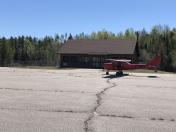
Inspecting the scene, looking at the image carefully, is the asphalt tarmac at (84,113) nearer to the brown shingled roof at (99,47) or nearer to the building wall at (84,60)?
the building wall at (84,60)

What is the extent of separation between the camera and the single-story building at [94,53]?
62906 mm

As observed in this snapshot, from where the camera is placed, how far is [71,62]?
64.8 m

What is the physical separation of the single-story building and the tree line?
13469mm

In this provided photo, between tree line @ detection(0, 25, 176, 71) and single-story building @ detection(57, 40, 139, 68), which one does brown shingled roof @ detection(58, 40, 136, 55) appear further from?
tree line @ detection(0, 25, 176, 71)

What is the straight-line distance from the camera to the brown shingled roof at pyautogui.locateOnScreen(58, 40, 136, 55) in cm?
6347

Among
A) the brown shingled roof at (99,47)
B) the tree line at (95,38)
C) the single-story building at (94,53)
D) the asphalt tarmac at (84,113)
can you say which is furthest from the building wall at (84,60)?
the asphalt tarmac at (84,113)

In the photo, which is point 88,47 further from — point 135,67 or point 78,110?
point 78,110

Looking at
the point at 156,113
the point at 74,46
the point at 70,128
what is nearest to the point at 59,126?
the point at 70,128

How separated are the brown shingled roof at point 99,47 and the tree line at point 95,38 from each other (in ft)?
38.9

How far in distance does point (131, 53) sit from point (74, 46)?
9538 mm

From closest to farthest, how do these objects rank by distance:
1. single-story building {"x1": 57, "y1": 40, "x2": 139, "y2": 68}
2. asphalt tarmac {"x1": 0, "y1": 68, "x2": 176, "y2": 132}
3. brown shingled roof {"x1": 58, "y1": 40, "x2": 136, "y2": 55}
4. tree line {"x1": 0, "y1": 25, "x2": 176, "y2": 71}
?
asphalt tarmac {"x1": 0, "y1": 68, "x2": 176, "y2": 132}, single-story building {"x1": 57, "y1": 40, "x2": 139, "y2": 68}, brown shingled roof {"x1": 58, "y1": 40, "x2": 136, "y2": 55}, tree line {"x1": 0, "y1": 25, "x2": 176, "y2": 71}

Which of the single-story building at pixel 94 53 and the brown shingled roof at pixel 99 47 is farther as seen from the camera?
the brown shingled roof at pixel 99 47

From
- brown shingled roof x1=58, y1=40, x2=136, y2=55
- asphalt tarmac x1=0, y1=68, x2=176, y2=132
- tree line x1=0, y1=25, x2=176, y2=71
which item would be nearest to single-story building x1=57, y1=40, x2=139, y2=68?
brown shingled roof x1=58, y1=40, x2=136, y2=55

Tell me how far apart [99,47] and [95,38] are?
37.9m
